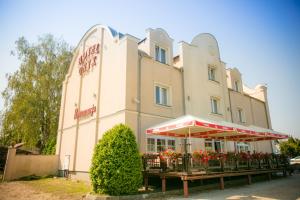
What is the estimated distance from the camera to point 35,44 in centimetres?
2728

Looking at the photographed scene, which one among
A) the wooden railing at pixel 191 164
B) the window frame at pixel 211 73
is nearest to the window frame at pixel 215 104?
the window frame at pixel 211 73

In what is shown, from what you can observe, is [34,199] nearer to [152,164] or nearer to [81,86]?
[152,164]

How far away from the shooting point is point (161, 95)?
15.5 meters

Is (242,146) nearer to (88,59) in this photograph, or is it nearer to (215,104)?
(215,104)

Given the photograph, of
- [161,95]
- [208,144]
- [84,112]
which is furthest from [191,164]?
[84,112]

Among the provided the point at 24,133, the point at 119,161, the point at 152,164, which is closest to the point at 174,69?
the point at 152,164

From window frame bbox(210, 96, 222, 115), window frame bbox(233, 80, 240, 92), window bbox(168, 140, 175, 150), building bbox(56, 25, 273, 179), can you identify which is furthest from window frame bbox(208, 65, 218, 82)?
window bbox(168, 140, 175, 150)

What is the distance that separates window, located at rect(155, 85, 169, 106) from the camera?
15.2 m

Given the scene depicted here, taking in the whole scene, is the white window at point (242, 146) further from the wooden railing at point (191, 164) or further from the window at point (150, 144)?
the window at point (150, 144)

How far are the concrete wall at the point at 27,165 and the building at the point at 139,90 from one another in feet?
3.42

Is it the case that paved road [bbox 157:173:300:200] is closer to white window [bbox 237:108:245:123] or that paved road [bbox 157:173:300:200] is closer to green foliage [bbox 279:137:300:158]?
white window [bbox 237:108:245:123]

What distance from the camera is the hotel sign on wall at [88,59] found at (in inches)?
698

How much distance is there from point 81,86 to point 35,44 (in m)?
13.6

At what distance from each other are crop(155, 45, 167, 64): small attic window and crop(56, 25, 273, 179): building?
48 mm
